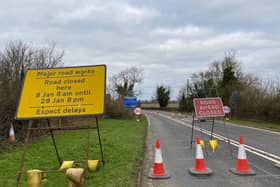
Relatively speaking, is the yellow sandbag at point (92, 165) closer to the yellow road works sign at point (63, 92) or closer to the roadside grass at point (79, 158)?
the roadside grass at point (79, 158)

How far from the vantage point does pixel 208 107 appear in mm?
10883

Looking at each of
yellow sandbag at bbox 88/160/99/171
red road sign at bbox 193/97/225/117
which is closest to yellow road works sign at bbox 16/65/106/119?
yellow sandbag at bbox 88/160/99/171

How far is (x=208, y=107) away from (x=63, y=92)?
628 cm

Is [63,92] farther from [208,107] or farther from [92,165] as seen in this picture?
[208,107]

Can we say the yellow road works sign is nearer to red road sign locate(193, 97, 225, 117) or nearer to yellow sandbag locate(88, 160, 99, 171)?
yellow sandbag locate(88, 160, 99, 171)

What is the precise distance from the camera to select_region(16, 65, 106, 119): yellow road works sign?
6051mm

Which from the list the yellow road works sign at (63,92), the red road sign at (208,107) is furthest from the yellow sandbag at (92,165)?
the red road sign at (208,107)

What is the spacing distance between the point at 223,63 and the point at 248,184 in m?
53.8

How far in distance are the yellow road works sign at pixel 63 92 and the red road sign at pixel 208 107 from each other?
5547 millimetres

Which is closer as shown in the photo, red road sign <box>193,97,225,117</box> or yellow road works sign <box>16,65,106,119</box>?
yellow road works sign <box>16,65,106,119</box>

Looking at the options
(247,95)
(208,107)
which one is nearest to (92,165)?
(208,107)

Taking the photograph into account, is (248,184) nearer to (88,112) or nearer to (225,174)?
(225,174)

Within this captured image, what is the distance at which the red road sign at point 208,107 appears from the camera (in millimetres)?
10797

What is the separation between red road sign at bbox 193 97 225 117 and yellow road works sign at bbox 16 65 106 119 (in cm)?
555
